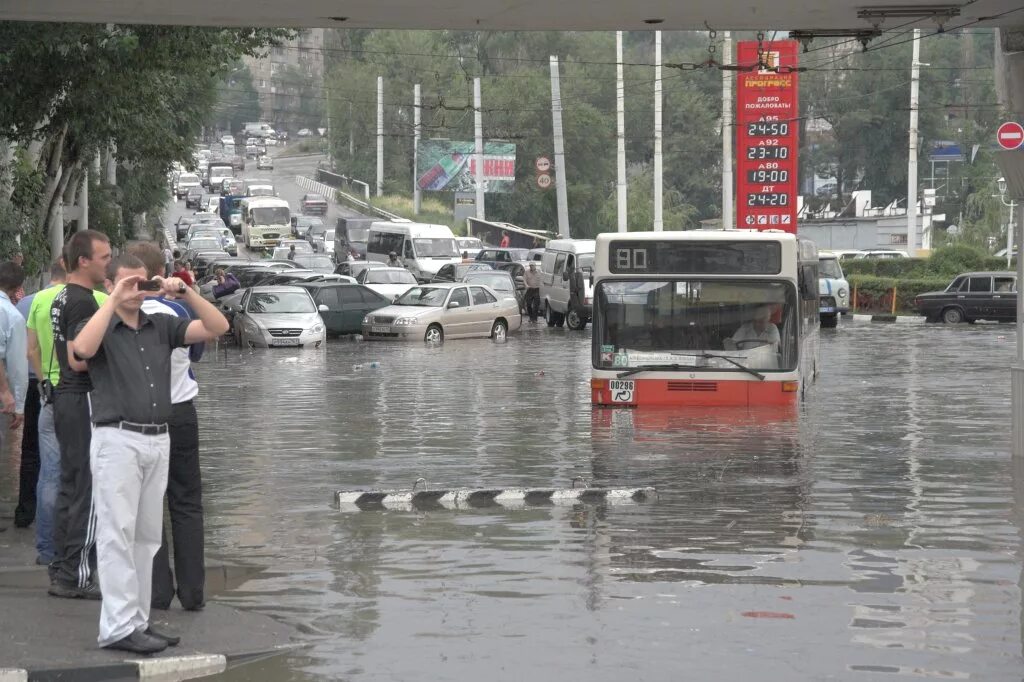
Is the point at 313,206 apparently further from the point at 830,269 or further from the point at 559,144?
the point at 830,269

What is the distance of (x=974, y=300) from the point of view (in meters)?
44.3

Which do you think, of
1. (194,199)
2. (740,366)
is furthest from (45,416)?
(194,199)

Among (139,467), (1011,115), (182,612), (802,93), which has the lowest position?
(182,612)

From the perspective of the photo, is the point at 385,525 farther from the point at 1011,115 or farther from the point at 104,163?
the point at 104,163

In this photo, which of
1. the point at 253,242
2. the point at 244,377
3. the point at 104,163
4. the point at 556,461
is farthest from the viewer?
the point at 253,242

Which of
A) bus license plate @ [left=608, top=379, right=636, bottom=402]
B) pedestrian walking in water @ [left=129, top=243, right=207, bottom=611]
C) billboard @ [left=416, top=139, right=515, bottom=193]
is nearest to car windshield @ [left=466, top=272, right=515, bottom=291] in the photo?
bus license plate @ [left=608, top=379, right=636, bottom=402]

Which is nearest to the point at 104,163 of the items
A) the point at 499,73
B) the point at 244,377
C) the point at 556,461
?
the point at 244,377

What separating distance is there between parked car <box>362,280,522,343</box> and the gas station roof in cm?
1942

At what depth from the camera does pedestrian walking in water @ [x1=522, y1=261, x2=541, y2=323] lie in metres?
46.3

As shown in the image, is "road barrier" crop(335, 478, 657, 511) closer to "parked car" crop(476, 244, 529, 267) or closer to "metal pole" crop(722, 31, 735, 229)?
"metal pole" crop(722, 31, 735, 229)

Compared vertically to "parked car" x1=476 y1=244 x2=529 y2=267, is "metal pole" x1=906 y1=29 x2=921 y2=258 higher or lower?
higher

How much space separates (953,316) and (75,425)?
39306 millimetres

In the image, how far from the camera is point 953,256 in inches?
2174

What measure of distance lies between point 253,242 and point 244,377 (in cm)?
5842
